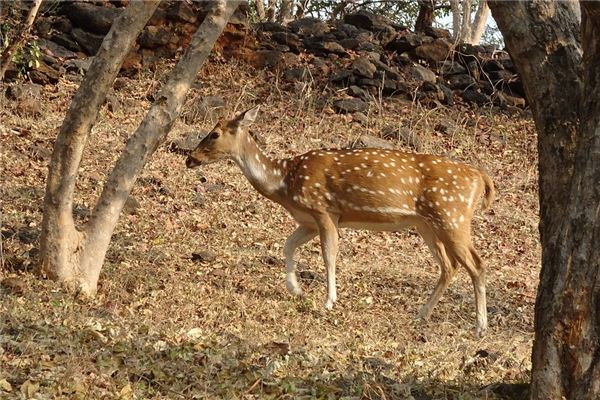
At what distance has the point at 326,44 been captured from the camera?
763 inches

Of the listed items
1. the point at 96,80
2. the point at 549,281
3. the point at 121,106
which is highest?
the point at 549,281

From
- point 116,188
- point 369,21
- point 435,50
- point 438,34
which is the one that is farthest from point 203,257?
point 438,34

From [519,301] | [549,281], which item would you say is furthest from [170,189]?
[549,281]

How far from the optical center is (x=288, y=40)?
63.8 feet

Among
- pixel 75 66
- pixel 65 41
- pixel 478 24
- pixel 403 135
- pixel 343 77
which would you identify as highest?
pixel 478 24

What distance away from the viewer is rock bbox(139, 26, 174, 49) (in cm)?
1770

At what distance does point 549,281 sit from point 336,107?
1226cm

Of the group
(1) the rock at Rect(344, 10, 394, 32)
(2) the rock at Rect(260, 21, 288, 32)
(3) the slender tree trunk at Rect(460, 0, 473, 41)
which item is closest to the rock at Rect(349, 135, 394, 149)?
(2) the rock at Rect(260, 21, 288, 32)

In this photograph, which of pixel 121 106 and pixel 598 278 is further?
pixel 121 106

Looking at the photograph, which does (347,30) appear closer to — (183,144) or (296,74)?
(296,74)

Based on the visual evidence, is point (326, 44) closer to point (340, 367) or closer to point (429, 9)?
point (429, 9)

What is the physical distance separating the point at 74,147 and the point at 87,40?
969cm

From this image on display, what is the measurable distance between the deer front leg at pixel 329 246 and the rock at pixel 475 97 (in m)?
9.64

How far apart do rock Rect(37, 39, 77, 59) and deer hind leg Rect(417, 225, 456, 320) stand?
9005mm
